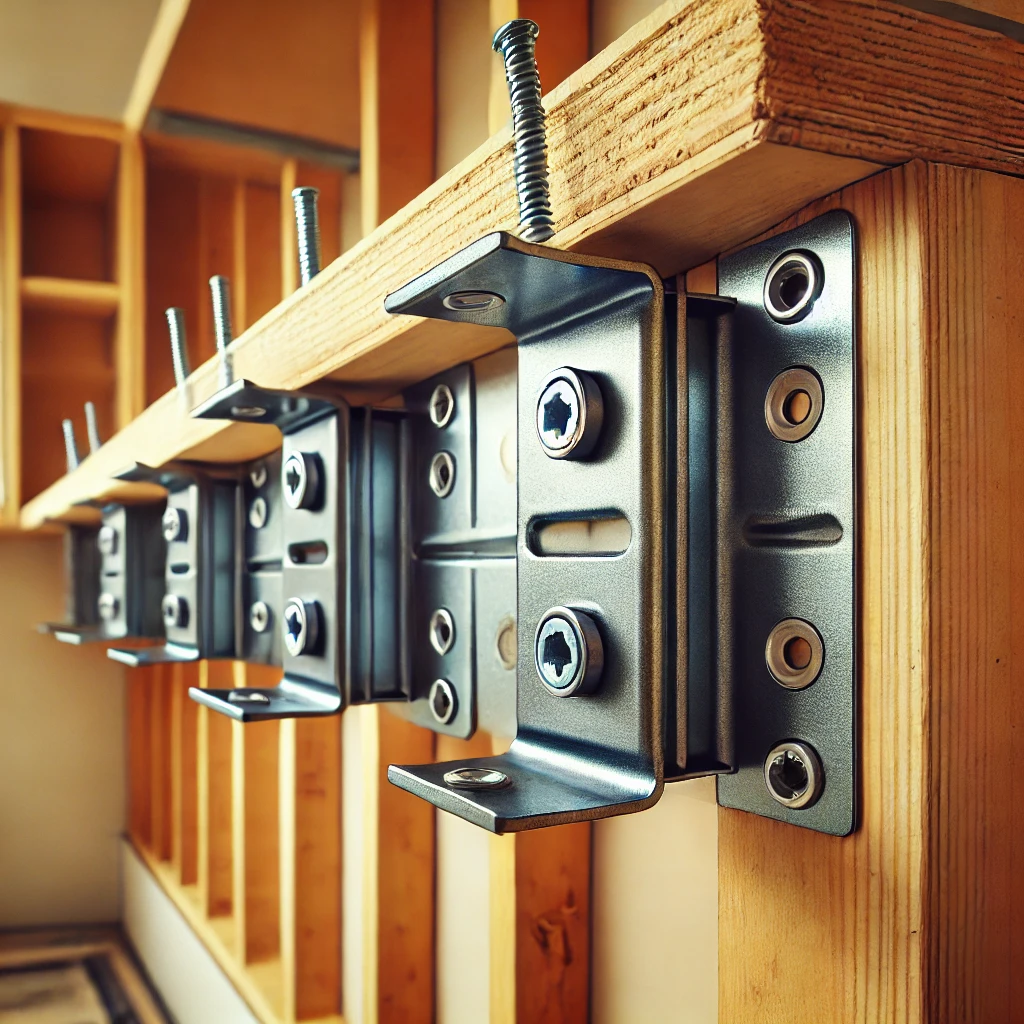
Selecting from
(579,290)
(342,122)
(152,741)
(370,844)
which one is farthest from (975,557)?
(152,741)

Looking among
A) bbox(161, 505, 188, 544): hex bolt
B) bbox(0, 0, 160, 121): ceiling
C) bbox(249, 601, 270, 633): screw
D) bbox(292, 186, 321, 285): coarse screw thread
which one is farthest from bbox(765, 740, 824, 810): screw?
→ bbox(0, 0, 160, 121): ceiling

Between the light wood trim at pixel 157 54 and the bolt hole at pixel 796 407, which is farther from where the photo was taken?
the light wood trim at pixel 157 54

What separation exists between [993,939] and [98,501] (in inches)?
51.6

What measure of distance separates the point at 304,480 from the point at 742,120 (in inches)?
19.3

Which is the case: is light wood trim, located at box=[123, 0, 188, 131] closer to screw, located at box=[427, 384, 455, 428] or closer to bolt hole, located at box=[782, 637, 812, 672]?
screw, located at box=[427, 384, 455, 428]

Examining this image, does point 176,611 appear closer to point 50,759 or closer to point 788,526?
point 788,526

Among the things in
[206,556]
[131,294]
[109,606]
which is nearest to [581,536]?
[206,556]

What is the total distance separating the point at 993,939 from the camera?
1.13ft

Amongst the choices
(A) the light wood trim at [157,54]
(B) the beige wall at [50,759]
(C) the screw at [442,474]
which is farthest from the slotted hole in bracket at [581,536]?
(B) the beige wall at [50,759]

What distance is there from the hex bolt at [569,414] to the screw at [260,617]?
0.64 metres

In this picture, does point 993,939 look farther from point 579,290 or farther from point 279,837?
point 279,837

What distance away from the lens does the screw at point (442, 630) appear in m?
0.72

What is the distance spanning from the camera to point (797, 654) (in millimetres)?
394

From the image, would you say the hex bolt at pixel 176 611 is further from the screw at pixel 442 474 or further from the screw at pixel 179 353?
the screw at pixel 442 474
